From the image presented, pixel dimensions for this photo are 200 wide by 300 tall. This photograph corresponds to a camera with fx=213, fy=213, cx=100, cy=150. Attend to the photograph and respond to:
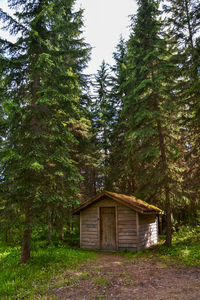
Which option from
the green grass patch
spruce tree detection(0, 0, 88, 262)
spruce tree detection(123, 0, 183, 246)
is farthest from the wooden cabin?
the green grass patch

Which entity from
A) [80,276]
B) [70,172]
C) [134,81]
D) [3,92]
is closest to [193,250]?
[80,276]

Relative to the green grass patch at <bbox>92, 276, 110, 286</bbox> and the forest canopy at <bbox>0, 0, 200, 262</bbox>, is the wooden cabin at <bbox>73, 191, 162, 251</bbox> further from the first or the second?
the green grass patch at <bbox>92, 276, 110, 286</bbox>

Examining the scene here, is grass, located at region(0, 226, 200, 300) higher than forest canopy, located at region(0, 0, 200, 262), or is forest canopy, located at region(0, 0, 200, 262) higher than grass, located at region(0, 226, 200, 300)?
forest canopy, located at region(0, 0, 200, 262)

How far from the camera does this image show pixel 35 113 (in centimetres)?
962

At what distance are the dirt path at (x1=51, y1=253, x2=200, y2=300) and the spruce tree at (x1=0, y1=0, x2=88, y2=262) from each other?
2.82 m

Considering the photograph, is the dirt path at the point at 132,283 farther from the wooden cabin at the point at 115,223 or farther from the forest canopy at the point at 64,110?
the wooden cabin at the point at 115,223

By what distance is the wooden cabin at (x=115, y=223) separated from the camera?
13.5 metres

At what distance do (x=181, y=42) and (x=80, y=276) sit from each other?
1268 centimetres

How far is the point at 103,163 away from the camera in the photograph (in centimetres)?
2167

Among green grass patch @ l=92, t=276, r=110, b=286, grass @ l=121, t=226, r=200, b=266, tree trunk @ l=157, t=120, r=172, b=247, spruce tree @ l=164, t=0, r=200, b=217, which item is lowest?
grass @ l=121, t=226, r=200, b=266

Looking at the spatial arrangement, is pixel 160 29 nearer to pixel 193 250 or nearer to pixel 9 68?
pixel 9 68

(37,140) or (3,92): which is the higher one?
(3,92)

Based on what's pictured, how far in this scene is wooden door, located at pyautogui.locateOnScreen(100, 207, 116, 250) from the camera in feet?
46.6

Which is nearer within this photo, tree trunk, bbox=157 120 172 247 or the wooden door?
tree trunk, bbox=157 120 172 247
